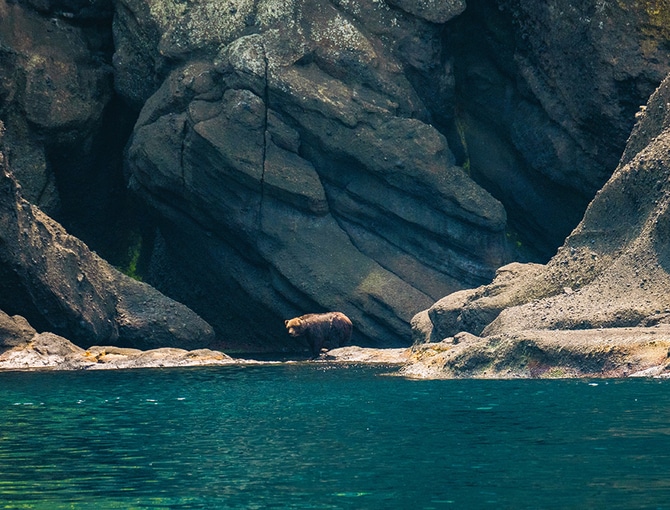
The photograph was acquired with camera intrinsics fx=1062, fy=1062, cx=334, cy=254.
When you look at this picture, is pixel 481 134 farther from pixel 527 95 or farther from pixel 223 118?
pixel 223 118

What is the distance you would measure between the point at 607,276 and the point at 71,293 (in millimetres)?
20565

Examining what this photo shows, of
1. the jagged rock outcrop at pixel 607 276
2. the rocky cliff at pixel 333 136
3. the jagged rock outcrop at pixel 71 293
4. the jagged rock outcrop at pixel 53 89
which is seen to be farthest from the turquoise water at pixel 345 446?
the jagged rock outcrop at pixel 53 89

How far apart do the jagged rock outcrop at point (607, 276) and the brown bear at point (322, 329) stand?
255 inches

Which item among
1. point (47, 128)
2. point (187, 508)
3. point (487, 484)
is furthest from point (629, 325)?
point (47, 128)

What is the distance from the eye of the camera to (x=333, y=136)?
47.4 metres

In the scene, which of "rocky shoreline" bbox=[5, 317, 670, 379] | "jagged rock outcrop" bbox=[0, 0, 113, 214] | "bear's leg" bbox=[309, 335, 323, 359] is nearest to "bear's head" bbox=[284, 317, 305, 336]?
"bear's leg" bbox=[309, 335, 323, 359]

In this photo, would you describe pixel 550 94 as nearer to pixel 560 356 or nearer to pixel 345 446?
pixel 560 356

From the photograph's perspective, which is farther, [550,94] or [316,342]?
[550,94]

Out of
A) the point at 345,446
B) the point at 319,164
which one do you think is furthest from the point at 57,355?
the point at 345,446

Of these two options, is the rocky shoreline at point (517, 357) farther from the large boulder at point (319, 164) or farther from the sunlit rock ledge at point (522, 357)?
the large boulder at point (319, 164)

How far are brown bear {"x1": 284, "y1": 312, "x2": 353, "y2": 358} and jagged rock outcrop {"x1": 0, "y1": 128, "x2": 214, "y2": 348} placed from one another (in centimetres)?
411

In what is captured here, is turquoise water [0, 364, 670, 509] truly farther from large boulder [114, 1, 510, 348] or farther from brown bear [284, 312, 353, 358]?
large boulder [114, 1, 510, 348]

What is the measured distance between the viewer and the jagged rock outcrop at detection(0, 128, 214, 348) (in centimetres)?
3969

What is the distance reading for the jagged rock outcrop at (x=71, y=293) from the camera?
130 feet
